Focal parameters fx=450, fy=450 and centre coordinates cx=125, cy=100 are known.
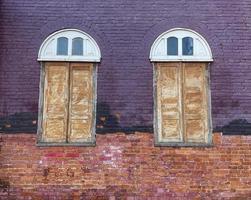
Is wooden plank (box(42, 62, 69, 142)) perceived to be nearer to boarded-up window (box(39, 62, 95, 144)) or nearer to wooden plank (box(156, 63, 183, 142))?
boarded-up window (box(39, 62, 95, 144))

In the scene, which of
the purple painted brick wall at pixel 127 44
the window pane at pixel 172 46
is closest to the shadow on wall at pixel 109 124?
the purple painted brick wall at pixel 127 44

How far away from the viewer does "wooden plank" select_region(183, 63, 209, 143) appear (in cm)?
859

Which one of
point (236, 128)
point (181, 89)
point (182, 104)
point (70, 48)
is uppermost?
point (70, 48)

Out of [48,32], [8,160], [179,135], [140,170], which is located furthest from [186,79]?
[8,160]

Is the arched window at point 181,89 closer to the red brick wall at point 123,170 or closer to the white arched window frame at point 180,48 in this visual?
the white arched window frame at point 180,48

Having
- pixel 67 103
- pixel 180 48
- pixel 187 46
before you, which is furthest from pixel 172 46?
pixel 67 103

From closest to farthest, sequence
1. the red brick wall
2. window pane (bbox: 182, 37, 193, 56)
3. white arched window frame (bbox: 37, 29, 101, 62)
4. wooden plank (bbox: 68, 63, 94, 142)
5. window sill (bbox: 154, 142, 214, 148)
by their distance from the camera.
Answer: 1. the red brick wall
2. window sill (bbox: 154, 142, 214, 148)
3. wooden plank (bbox: 68, 63, 94, 142)
4. white arched window frame (bbox: 37, 29, 101, 62)
5. window pane (bbox: 182, 37, 193, 56)

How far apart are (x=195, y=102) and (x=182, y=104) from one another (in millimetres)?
255

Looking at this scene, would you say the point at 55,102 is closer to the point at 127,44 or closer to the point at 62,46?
the point at 62,46

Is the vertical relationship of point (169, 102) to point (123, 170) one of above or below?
above

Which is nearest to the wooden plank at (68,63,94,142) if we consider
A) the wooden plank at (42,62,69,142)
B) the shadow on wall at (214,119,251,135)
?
the wooden plank at (42,62,69,142)

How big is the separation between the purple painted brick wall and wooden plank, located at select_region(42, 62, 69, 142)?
0.76ft

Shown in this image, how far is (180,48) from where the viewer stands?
884 cm

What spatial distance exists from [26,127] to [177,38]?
3.40 meters
